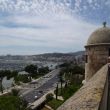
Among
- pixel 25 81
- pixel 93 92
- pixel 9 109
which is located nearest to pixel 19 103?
pixel 9 109

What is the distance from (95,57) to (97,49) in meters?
0.49

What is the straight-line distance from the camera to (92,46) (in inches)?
717

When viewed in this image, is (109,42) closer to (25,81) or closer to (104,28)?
(104,28)

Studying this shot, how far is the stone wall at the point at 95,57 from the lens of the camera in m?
17.6

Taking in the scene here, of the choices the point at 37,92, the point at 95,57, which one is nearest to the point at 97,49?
the point at 95,57

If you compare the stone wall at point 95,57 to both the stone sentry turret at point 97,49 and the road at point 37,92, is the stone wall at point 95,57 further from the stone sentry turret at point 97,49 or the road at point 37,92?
the road at point 37,92

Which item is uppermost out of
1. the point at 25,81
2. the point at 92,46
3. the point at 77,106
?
the point at 92,46

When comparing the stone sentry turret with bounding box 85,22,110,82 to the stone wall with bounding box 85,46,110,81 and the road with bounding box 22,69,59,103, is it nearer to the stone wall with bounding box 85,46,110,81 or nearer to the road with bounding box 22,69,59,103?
the stone wall with bounding box 85,46,110,81

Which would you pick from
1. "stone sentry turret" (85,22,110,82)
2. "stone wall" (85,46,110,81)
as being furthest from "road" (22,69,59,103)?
"stone sentry turret" (85,22,110,82)

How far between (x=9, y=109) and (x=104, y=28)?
18885 millimetres

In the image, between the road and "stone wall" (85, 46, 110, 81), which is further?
the road

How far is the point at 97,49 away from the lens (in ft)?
58.7

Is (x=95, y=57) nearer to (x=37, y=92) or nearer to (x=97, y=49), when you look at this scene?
(x=97, y=49)

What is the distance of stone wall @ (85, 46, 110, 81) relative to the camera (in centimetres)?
1758
